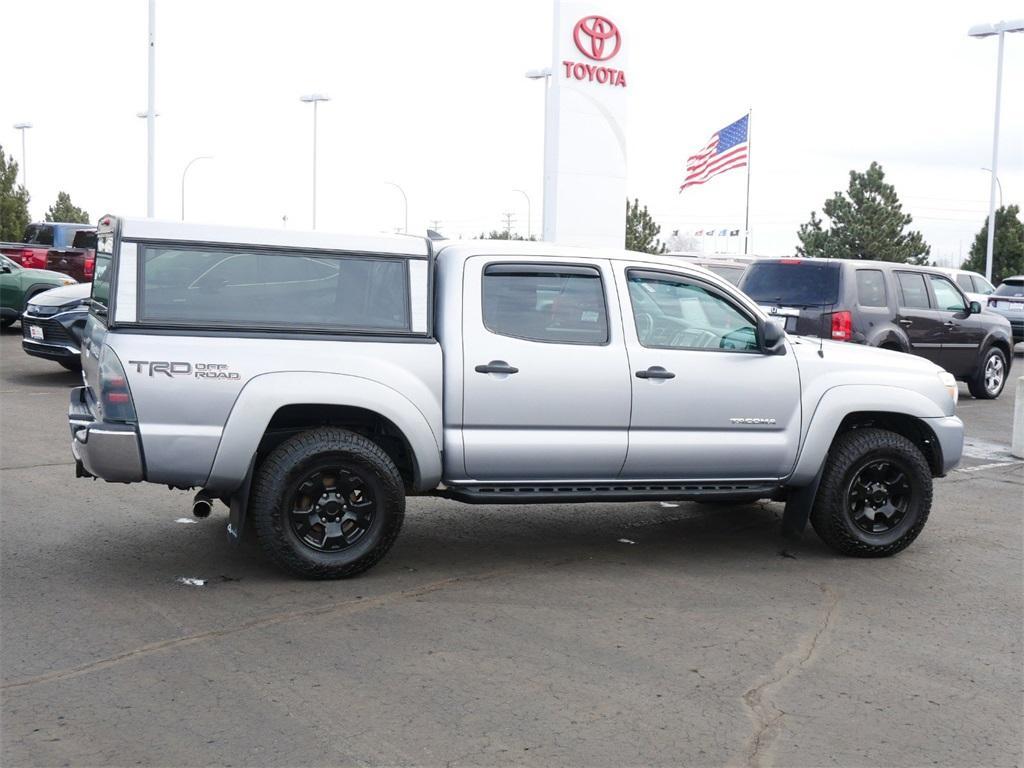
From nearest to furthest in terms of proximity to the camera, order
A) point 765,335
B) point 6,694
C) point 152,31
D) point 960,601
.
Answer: point 6,694, point 960,601, point 765,335, point 152,31

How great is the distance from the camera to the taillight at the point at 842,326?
1327cm

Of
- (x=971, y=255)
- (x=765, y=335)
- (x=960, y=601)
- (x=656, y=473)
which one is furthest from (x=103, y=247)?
(x=971, y=255)

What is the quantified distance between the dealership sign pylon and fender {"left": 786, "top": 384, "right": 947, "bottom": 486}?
61.0 feet

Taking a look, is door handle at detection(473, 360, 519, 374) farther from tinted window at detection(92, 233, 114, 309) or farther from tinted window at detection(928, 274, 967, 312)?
tinted window at detection(928, 274, 967, 312)

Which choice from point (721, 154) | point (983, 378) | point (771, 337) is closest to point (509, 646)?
point (771, 337)

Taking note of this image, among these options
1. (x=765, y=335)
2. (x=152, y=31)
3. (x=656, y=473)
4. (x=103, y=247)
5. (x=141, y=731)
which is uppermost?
(x=152, y=31)

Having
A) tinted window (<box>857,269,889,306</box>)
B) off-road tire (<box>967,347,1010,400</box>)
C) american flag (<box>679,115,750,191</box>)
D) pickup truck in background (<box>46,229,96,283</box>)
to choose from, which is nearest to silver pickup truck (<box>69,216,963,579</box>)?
tinted window (<box>857,269,889,306</box>)

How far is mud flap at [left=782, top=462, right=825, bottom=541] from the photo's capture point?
23.0 feet

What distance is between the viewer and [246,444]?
5.88 metres

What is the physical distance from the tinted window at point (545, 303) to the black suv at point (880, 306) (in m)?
6.52

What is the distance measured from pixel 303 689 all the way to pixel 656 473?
106 inches

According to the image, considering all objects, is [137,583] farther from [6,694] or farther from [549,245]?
[549,245]

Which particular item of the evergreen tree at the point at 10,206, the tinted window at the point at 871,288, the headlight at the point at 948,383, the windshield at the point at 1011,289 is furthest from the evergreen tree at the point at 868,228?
the headlight at the point at 948,383

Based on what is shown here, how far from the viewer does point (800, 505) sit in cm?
711
